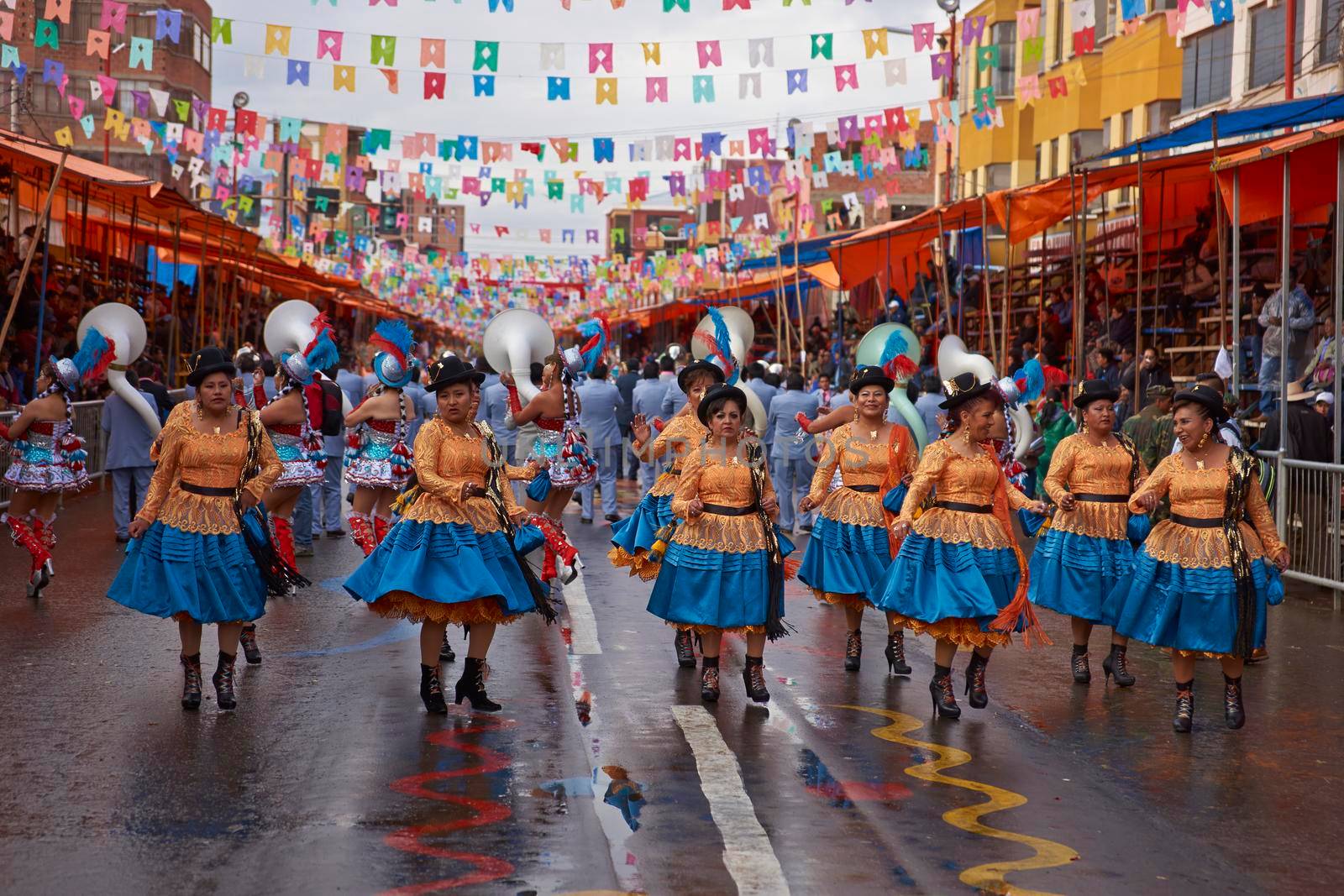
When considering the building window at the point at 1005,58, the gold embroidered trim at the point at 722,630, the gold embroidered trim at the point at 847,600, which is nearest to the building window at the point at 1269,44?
the building window at the point at 1005,58

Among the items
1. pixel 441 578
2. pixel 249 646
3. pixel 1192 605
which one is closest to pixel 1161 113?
pixel 1192 605

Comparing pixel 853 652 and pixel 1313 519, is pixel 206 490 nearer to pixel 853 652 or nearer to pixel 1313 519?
pixel 853 652

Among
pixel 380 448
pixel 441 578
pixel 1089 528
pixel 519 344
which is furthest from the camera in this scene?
pixel 380 448

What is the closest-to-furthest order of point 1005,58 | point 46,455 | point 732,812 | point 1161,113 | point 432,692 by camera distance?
1. point 732,812
2. point 432,692
3. point 46,455
4. point 1161,113
5. point 1005,58

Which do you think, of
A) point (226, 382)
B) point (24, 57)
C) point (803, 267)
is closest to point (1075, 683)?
point (226, 382)

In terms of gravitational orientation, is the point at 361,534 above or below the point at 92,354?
below

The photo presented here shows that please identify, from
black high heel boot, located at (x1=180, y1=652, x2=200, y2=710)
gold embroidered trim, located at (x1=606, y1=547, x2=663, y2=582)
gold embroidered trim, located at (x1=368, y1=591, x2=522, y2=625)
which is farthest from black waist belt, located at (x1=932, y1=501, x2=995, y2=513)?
black high heel boot, located at (x1=180, y1=652, x2=200, y2=710)

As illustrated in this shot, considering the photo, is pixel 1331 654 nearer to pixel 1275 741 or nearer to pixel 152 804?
pixel 1275 741

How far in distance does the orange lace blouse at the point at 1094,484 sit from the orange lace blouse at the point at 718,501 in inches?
81.1

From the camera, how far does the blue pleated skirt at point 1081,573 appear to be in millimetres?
9250

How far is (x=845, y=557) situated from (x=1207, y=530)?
230cm

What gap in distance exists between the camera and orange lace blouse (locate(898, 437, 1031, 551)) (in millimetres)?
8133

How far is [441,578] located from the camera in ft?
24.9

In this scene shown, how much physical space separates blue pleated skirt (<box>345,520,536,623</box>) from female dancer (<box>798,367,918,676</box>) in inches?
93.4
